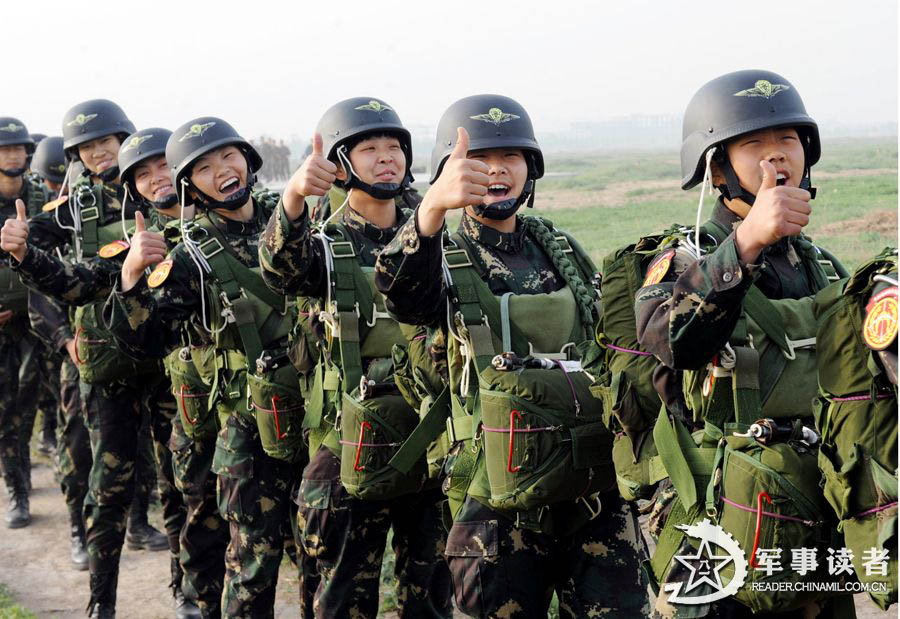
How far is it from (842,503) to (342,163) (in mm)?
3409

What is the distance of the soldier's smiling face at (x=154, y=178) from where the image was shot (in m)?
7.70

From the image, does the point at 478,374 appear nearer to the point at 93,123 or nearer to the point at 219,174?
the point at 219,174

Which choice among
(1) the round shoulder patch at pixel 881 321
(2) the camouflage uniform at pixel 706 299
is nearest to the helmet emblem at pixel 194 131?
(2) the camouflage uniform at pixel 706 299

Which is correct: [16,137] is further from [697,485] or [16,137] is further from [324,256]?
[697,485]

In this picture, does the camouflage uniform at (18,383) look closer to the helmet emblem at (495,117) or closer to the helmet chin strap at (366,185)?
the helmet chin strap at (366,185)

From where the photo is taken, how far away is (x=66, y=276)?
7.46 m

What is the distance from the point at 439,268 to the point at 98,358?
3.71 meters

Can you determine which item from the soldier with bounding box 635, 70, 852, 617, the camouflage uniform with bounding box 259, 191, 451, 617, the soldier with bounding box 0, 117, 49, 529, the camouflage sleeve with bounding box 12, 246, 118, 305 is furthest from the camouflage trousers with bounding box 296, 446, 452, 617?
the soldier with bounding box 0, 117, 49, 529

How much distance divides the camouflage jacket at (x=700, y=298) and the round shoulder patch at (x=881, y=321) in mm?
346

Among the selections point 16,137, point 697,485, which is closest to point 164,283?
point 697,485

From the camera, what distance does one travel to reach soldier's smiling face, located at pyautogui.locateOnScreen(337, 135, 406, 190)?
598 centimetres

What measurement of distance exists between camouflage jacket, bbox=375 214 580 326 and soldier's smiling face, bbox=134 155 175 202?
3.15 m

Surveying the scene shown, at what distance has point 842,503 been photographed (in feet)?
11.5

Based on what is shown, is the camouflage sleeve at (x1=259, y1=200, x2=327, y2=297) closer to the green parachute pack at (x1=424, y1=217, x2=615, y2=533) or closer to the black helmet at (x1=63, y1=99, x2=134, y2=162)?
the green parachute pack at (x1=424, y1=217, x2=615, y2=533)
